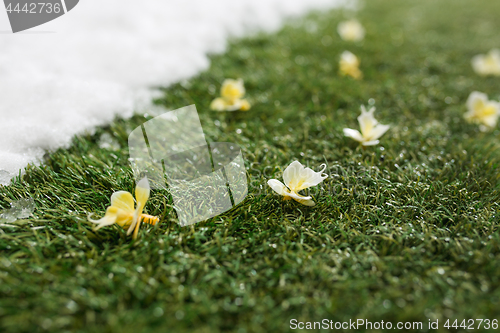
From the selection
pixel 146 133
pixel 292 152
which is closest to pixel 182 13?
pixel 146 133

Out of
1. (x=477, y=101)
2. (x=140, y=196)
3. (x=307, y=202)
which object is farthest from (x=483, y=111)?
(x=140, y=196)

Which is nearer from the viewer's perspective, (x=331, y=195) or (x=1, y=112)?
(x=331, y=195)

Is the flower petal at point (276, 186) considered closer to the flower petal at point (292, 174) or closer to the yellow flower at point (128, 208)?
the flower petal at point (292, 174)

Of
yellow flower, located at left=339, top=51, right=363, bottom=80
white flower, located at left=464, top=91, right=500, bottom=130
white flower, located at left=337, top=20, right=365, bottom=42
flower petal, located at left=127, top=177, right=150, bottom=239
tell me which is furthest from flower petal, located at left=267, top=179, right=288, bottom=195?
white flower, located at left=337, top=20, right=365, bottom=42

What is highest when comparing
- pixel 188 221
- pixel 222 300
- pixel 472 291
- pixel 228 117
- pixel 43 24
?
pixel 43 24

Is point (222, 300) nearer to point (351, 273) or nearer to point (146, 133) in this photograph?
point (351, 273)

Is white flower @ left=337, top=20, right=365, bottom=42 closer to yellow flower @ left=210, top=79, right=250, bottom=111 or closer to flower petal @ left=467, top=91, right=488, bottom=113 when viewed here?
flower petal @ left=467, top=91, right=488, bottom=113
